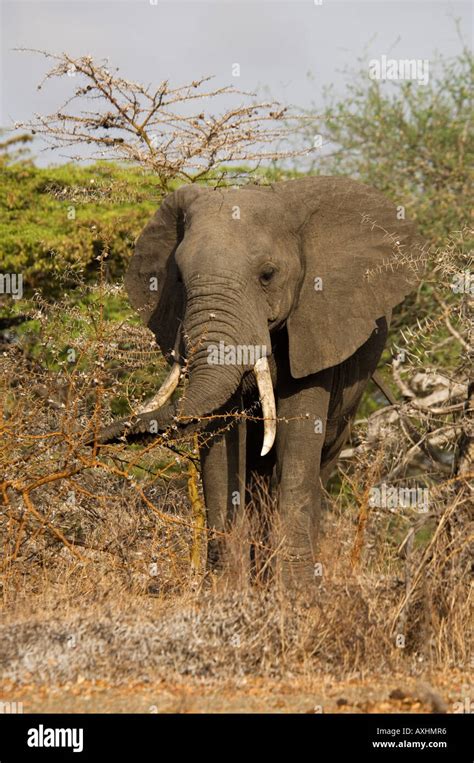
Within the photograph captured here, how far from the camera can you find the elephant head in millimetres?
8555

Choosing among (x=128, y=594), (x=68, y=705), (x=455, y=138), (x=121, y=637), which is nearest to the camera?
(x=68, y=705)

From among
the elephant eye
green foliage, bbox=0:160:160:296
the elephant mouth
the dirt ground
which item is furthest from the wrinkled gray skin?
green foliage, bbox=0:160:160:296

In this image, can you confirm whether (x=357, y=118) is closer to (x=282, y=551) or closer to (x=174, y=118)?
(x=174, y=118)

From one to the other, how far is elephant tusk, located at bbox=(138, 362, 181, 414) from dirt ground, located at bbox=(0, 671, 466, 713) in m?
2.43

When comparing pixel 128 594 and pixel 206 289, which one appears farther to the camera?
pixel 206 289

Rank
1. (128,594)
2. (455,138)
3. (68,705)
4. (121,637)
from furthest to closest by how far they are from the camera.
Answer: (455,138), (128,594), (121,637), (68,705)

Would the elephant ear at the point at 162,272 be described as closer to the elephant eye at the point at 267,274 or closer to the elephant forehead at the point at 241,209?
the elephant forehead at the point at 241,209

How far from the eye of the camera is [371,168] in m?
17.7

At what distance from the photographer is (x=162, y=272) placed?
9992 mm

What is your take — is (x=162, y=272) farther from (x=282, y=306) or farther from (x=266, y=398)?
(x=266, y=398)

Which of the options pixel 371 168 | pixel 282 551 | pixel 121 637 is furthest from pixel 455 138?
pixel 121 637

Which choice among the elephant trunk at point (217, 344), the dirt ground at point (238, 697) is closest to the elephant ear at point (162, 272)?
the elephant trunk at point (217, 344)

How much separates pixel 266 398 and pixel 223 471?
711 millimetres
